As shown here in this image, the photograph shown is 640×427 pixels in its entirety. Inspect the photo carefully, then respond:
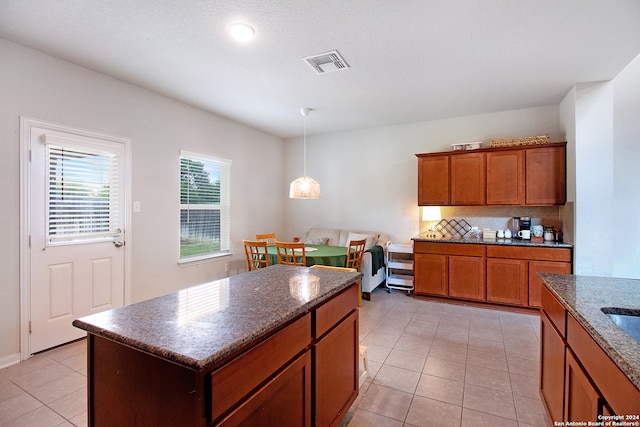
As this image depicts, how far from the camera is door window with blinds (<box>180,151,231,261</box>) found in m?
4.17

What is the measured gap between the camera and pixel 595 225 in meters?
3.40

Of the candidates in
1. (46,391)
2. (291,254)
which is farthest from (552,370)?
(46,391)

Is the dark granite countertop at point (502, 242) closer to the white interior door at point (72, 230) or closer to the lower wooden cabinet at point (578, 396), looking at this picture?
the lower wooden cabinet at point (578, 396)

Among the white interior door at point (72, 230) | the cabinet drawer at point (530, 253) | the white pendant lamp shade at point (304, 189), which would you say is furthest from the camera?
the white pendant lamp shade at point (304, 189)

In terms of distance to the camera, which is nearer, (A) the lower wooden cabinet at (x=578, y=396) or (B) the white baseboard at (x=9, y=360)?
(A) the lower wooden cabinet at (x=578, y=396)

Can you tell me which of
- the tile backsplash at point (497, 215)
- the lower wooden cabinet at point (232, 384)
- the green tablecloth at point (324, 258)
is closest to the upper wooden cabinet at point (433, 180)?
the tile backsplash at point (497, 215)

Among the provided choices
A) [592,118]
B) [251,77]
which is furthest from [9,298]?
[592,118]

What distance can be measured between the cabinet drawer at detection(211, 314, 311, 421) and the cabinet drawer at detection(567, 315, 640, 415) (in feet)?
3.61

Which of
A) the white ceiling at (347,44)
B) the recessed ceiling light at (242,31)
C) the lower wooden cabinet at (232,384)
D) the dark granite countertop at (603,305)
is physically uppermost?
the white ceiling at (347,44)

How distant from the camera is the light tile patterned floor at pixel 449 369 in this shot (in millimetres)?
1937

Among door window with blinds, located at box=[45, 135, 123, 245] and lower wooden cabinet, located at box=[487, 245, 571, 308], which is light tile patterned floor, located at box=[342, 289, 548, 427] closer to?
lower wooden cabinet, located at box=[487, 245, 571, 308]

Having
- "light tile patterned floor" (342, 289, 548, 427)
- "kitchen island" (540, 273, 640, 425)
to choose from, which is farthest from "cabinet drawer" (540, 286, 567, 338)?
"light tile patterned floor" (342, 289, 548, 427)

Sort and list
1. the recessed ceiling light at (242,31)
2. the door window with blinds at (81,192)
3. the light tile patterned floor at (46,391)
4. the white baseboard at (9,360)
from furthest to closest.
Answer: the door window with blinds at (81,192)
the white baseboard at (9,360)
the recessed ceiling light at (242,31)
the light tile patterned floor at (46,391)

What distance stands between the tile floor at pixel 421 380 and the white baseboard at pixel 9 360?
7 cm
